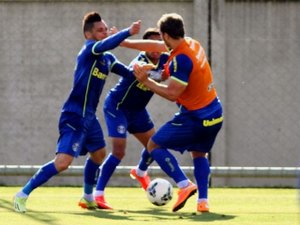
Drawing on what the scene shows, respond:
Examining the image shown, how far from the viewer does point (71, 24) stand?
44.0ft

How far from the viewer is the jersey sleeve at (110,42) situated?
29.1 ft

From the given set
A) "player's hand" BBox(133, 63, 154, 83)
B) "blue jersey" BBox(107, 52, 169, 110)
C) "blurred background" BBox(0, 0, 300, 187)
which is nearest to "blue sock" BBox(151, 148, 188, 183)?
"player's hand" BBox(133, 63, 154, 83)

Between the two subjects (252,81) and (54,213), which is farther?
(252,81)

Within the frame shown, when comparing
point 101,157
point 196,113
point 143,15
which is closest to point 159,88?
point 196,113

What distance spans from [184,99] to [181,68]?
360 mm

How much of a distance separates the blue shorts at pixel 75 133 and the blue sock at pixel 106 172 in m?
0.69

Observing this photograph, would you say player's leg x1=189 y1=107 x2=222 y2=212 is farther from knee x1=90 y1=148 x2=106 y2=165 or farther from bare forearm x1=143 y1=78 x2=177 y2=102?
knee x1=90 y1=148 x2=106 y2=165

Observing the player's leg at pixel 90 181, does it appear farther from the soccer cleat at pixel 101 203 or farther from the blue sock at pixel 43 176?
the blue sock at pixel 43 176

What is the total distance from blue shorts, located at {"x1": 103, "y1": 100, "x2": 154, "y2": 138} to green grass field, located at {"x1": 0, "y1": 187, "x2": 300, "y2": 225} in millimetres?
720

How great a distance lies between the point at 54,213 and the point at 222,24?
5.04m

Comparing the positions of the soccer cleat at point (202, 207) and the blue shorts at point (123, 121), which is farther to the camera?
the blue shorts at point (123, 121)

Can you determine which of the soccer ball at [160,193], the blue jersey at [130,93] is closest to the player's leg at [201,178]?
the soccer ball at [160,193]

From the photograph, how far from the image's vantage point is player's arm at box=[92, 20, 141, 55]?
877 centimetres

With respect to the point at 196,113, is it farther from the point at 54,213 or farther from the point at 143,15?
the point at 143,15
